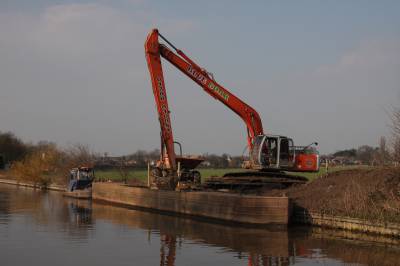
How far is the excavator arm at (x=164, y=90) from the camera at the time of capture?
3250 cm

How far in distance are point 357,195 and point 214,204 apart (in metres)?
6.90

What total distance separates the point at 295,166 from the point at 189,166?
6407 mm

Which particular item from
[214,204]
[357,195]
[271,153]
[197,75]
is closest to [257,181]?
[271,153]

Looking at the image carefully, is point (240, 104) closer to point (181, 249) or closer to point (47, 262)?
point (181, 249)

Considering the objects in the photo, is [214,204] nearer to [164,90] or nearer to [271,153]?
[271,153]

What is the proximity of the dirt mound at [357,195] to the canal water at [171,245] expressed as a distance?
129cm

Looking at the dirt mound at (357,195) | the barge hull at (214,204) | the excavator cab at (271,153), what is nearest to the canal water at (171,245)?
the barge hull at (214,204)

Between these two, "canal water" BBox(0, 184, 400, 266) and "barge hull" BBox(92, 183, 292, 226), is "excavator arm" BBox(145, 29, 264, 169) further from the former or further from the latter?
"canal water" BBox(0, 184, 400, 266)

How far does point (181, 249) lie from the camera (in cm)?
1986

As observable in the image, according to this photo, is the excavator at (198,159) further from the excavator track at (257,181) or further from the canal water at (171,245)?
the canal water at (171,245)

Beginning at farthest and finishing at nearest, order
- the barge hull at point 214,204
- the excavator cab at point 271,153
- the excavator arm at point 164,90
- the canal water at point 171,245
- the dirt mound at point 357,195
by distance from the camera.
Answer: the excavator arm at point 164,90 < the excavator cab at point 271,153 < the barge hull at point 214,204 < the dirt mound at point 357,195 < the canal water at point 171,245

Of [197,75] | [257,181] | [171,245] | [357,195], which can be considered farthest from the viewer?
[197,75]

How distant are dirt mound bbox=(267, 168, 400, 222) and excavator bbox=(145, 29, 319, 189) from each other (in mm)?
3028

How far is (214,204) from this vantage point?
1111 inches
